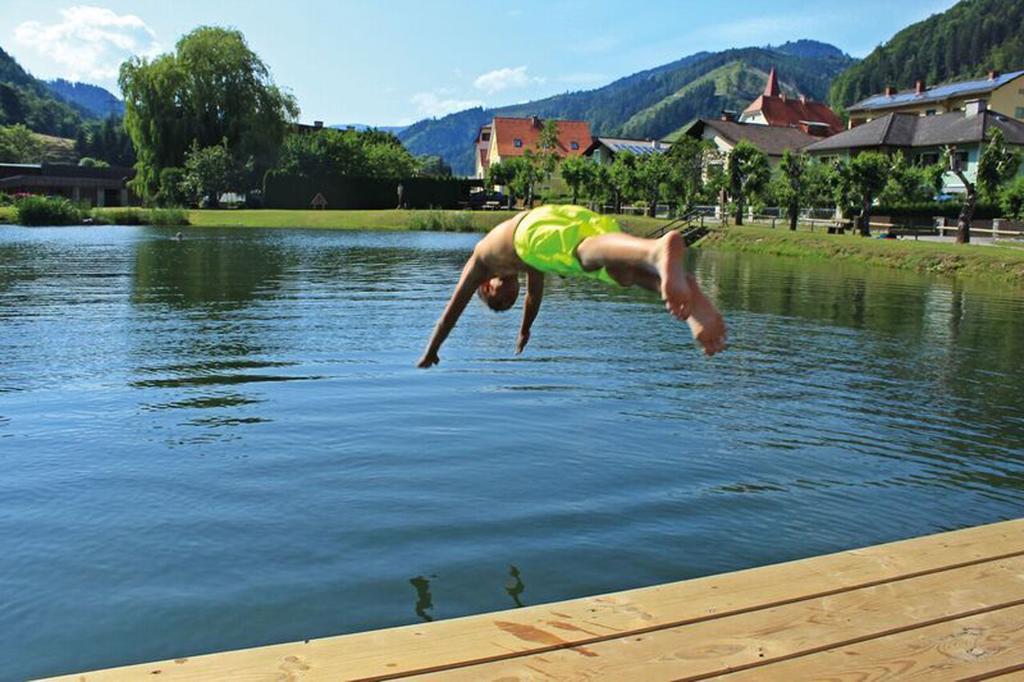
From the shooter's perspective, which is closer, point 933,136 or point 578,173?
point 933,136

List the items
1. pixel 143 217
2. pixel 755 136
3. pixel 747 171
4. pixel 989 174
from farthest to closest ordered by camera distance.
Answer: pixel 755 136
pixel 143 217
pixel 747 171
pixel 989 174

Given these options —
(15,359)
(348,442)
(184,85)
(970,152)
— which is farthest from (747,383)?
(184,85)

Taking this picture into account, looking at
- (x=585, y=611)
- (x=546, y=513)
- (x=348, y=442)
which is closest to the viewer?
(x=585, y=611)

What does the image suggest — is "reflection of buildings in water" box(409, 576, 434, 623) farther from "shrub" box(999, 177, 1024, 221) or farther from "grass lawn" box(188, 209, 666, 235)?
"grass lawn" box(188, 209, 666, 235)

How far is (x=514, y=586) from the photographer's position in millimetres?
7395

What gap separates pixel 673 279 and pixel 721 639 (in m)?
1.90

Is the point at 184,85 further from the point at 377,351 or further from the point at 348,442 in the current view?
the point at 348,442

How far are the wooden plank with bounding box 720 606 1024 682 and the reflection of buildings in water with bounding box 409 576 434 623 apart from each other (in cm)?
322

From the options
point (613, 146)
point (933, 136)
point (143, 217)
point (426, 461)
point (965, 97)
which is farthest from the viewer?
point (613, 146)

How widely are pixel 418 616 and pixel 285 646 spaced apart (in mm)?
2443

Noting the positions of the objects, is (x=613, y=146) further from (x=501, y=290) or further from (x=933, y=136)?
(x=501, y=290)

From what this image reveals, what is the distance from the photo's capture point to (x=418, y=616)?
6.88 m

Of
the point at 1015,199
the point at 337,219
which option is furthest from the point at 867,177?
the point at 337,219

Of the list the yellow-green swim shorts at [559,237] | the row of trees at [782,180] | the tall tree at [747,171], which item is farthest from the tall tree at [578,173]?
the yellow-green swim shorts at [559,237]
